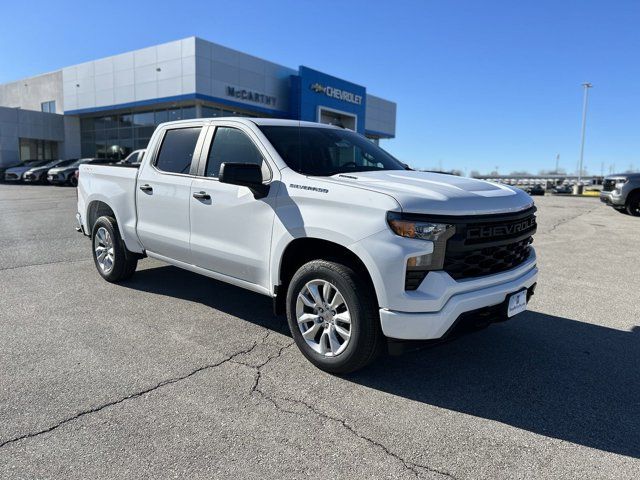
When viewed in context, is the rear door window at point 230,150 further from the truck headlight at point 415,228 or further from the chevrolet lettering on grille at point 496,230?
the chevrolet lettering on grille at point 496,230

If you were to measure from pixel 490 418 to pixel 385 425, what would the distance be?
0.69m

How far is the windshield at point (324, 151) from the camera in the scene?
13.5ft

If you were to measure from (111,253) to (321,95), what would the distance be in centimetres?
2958

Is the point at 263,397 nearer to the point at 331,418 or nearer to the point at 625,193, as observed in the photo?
the point at 331,418

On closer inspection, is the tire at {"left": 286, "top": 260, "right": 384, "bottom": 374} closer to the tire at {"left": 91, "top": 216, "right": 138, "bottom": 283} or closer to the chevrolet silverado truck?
the tire at {"left": 91, "top": 216, "right": 138, "bottom": 283}

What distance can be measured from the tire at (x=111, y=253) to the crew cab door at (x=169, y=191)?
22.8 inches

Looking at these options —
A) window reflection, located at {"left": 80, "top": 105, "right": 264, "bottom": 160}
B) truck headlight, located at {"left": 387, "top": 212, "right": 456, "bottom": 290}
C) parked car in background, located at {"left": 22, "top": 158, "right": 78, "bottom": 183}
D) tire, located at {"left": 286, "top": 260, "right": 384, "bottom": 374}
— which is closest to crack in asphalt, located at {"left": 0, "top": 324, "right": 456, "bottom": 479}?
tire, located at {"left": 286, "top": 260, "right": 384, "bottom": 374}

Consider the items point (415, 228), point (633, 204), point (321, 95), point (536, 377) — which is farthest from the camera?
point (321, 95)

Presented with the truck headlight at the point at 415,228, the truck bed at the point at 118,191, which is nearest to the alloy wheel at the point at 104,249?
the truck bed at the point at 118,191

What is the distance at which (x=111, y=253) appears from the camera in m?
5.91

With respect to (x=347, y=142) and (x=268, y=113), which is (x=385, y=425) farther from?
(x=268, y=113)

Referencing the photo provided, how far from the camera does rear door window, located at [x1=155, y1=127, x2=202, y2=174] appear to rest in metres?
4.89

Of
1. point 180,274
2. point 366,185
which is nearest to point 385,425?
point 366,185

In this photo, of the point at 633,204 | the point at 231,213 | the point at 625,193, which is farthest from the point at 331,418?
the point at 633,204
